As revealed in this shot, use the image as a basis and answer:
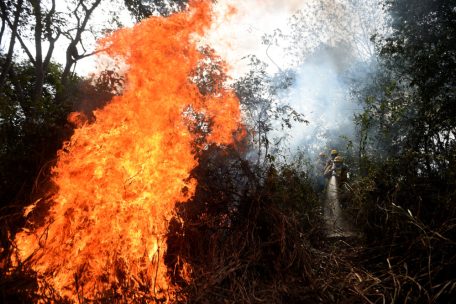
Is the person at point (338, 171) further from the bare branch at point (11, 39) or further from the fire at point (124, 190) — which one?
the bare branch at point (11, 39)

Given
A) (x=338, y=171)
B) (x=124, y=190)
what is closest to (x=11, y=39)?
(x=124, y=190)

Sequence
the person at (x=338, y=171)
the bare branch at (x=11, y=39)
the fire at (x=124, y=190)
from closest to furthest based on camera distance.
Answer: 1. the fire at (x=124, y=190)
2. the person at (x=338, y=171)
3. the bare branch at (x=11, y=39)

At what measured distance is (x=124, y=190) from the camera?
4.36m

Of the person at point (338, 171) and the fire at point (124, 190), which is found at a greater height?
the person at point (338, 171)

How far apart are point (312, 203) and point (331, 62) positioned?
27953 mm

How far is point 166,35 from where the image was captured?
6.50 m

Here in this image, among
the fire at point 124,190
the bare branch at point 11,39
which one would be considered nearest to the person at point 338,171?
the fire at point 124,190

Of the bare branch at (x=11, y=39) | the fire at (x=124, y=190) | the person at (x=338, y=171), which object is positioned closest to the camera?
the fire at (x=124, y=190)

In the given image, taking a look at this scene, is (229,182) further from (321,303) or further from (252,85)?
(252,85)

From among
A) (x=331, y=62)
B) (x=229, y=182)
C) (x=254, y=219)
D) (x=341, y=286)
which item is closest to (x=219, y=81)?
(x=229, y=182)

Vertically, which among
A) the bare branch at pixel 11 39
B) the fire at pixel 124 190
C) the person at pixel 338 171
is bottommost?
the fire at pixel 124 190

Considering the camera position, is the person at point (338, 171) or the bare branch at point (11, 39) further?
the bare branch at point (11, 39)

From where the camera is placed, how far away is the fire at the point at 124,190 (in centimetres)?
364

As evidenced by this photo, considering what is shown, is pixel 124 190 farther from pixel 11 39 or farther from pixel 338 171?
pixel 11 39
